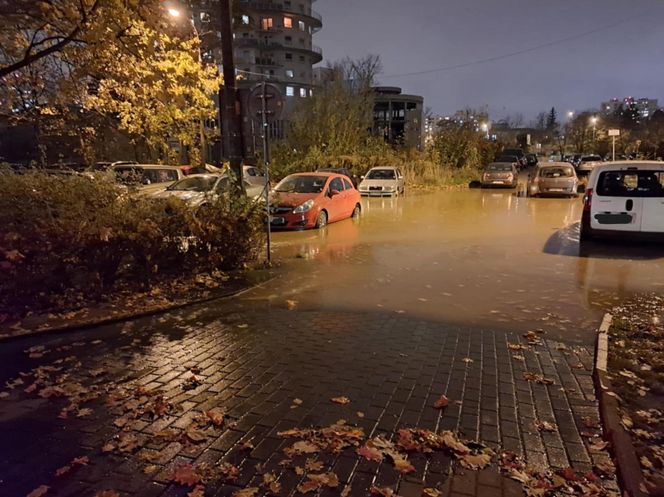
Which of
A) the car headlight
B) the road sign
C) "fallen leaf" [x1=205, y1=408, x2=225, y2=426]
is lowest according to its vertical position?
"fallen leaf" [x1=205, y1=408, x2=225, y2=426]

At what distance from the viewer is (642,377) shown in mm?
4637

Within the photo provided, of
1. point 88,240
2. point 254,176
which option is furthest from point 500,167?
point 88,240

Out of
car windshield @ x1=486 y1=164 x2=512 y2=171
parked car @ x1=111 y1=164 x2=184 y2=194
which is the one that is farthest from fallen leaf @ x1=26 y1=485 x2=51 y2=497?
car windshield @ x1=486 y1=164 x2=512 y2=171

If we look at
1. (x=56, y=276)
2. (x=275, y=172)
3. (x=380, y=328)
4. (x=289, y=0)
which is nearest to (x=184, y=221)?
(x=56, y=276)

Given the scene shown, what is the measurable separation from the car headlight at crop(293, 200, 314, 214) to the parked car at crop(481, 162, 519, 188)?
64.3 ft

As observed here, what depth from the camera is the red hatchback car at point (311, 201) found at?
13961 millimetres

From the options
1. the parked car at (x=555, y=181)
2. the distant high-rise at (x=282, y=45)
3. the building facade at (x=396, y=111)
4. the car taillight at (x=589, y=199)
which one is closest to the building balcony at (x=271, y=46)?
the distant high-rise at (x=282, y=45)

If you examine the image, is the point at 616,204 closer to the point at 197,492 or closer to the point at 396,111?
the point at 197,492

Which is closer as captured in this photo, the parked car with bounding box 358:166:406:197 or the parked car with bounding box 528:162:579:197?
the parked car with bounding box 528:162:579:197

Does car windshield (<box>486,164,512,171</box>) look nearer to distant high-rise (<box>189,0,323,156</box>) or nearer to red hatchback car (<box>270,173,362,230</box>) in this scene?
→ red hatchback car (<box>270,173,362,230</box>)

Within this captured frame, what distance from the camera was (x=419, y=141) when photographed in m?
66.7

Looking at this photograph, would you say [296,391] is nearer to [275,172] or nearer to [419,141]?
[275,172]

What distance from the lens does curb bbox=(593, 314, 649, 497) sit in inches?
119

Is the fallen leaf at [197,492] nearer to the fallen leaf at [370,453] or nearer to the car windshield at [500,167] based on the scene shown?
the fallen leaf at [370,453]
